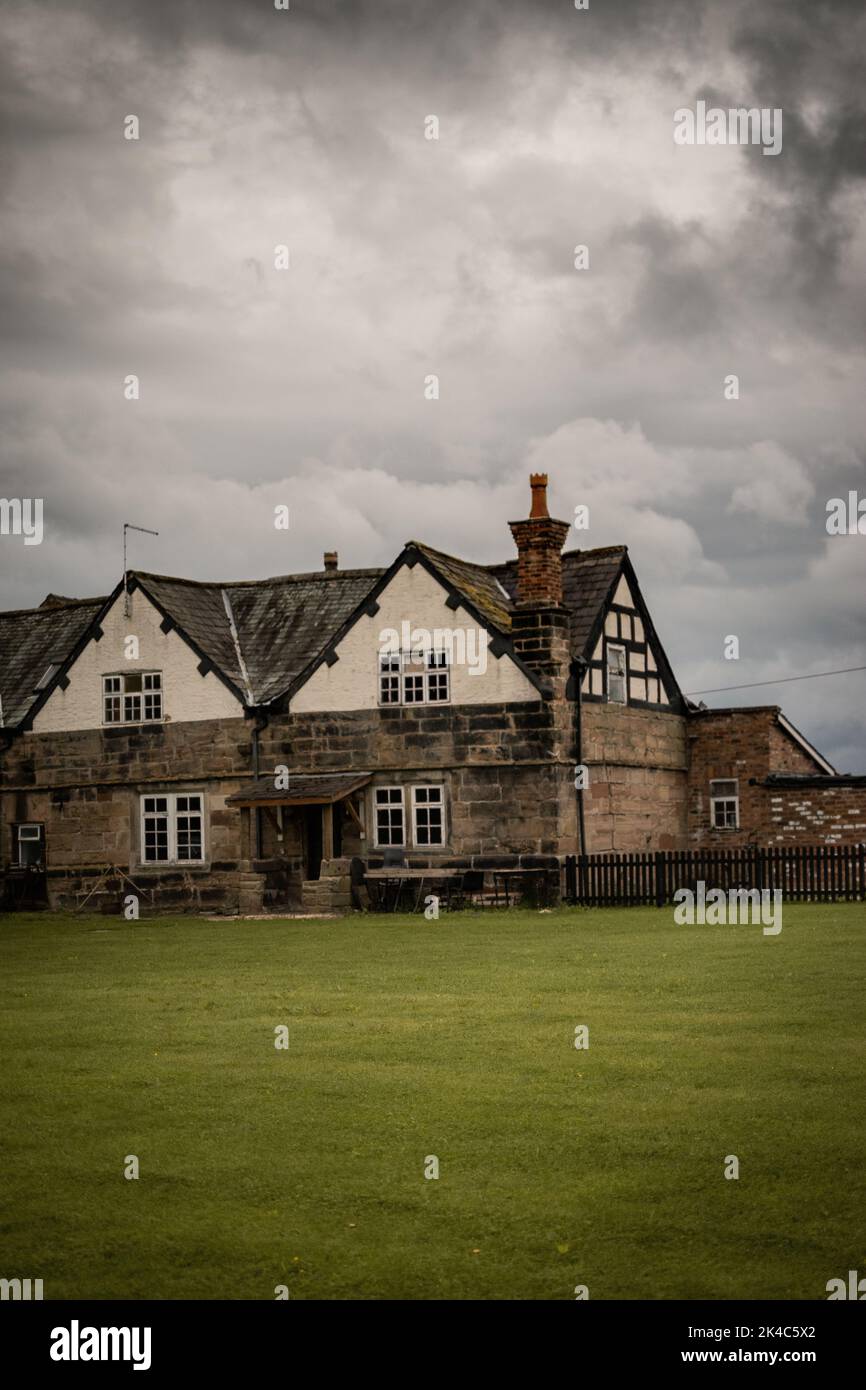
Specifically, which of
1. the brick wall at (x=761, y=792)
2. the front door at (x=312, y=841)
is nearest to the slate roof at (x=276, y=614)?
the front door at (x=312, y=841)

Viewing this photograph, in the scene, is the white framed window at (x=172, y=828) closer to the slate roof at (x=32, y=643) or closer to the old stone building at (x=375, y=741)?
the old stone building at (x=375, y=741)

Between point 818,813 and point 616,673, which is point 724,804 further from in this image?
point 616,673

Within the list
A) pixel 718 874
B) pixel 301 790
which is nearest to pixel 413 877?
pixel 301 790

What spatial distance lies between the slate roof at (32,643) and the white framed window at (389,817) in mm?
11048

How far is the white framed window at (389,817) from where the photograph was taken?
→ 3272 cm

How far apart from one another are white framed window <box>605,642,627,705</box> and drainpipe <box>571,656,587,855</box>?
6.61 feet

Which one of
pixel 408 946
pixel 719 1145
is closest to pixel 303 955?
pixel 408 946

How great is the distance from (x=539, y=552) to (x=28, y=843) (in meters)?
15.5

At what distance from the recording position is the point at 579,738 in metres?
31.8

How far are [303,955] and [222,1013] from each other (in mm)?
6458

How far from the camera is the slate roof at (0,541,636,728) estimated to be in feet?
110

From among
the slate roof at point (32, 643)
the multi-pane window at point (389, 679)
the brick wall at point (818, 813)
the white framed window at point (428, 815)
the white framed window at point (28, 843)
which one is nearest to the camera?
the white framed window at point (428, 815)

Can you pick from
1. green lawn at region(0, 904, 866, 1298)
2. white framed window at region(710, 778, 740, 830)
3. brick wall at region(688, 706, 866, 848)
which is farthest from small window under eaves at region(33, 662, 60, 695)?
green lawn at region(0, 904, 866, 1298)

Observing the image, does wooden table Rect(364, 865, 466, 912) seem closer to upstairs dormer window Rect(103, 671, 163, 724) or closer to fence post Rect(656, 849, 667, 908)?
fence post Rect(656, 849, 667, 908)
